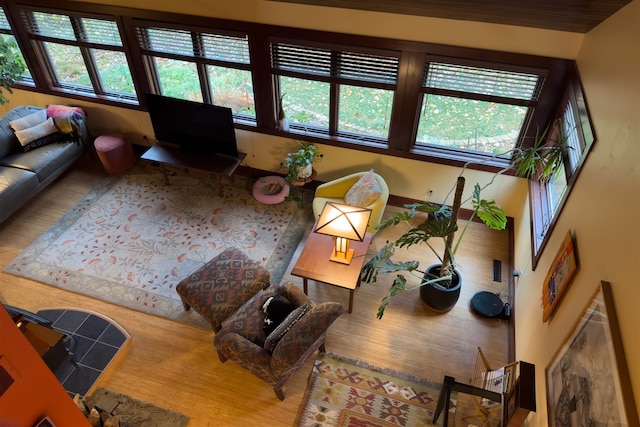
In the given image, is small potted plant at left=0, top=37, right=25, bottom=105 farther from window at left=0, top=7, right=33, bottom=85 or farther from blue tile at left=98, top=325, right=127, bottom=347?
blue tile at left=98, top=325, right=127, bottom=347

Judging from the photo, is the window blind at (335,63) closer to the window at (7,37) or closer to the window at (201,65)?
the window at (201,65)

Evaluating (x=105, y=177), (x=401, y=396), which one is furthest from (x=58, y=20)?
(x=401, y=396)

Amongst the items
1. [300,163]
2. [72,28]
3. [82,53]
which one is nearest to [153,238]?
[300,163]

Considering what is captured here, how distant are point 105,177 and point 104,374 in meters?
3.00

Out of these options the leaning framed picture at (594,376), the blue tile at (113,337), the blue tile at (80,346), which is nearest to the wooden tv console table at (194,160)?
the blue tile at (113,337)

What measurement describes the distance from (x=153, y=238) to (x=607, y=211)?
427 cm

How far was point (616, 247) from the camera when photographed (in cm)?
208

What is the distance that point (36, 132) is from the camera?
541 centimetres

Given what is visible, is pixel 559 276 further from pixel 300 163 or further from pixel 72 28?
pixel 72 28

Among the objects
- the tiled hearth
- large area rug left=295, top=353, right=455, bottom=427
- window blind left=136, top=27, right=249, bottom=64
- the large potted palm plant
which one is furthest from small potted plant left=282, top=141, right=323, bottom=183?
the tiled hearth

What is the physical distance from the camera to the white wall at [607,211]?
1920mm

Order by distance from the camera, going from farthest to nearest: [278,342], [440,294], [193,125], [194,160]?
1. [194,160]
2. [193,125]
3. [440,294]
4. [278,342]

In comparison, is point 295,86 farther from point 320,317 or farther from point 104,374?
point 104,374

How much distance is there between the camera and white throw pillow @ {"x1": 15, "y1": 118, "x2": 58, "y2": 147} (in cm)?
534
